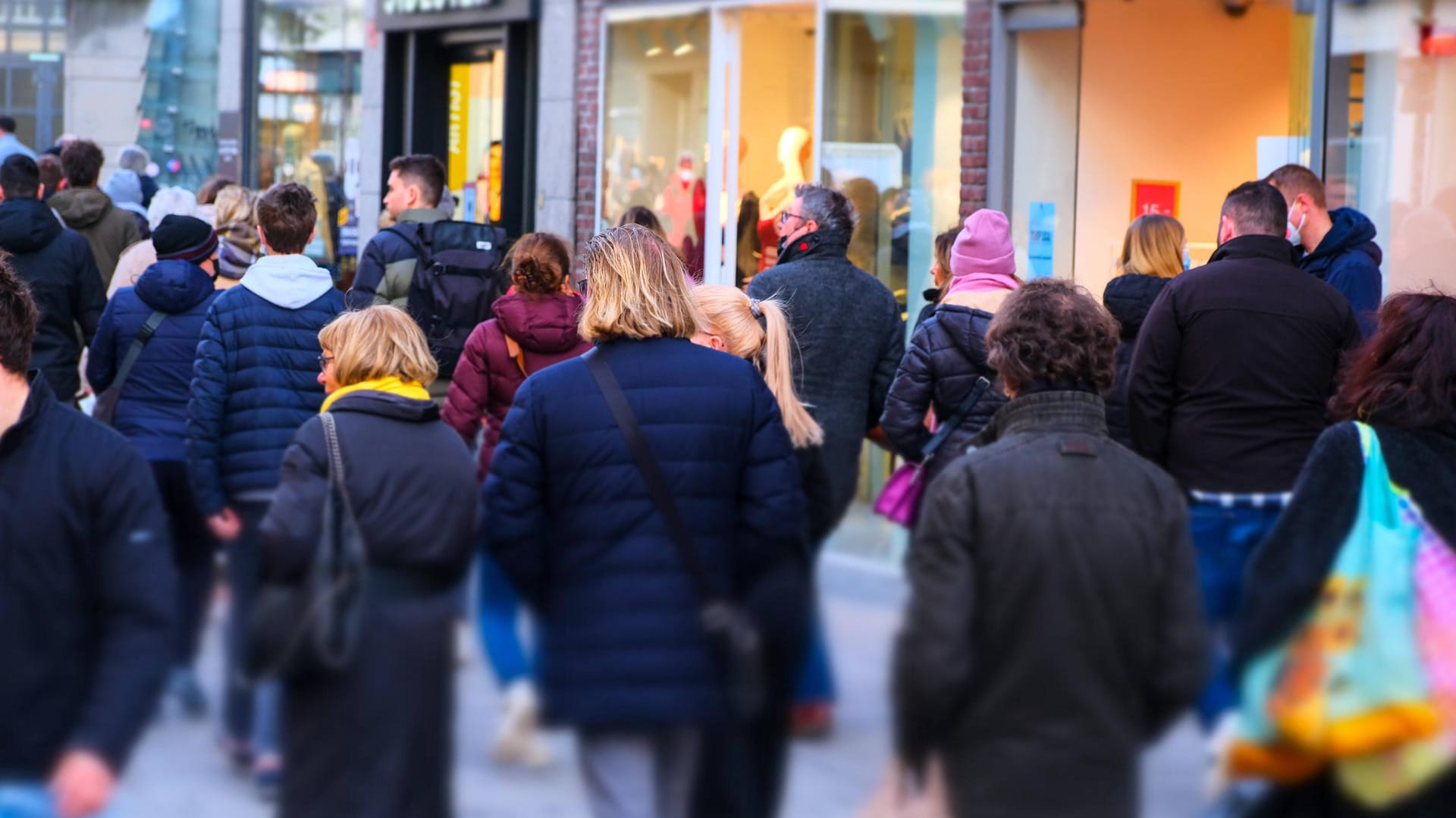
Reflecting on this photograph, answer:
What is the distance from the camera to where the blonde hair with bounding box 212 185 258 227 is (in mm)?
7832

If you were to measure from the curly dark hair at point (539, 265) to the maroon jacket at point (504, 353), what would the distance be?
0.04 m

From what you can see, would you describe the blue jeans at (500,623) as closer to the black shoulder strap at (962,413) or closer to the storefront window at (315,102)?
the black shoulder strap at (962,413)

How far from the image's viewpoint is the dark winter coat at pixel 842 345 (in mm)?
6934

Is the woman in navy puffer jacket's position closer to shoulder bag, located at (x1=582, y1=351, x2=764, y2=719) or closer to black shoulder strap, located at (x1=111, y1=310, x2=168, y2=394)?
black shoulder strap, located at (x1=111, y1=310, x2=168, y2=394)

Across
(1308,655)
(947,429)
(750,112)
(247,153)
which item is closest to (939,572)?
(1308,655)

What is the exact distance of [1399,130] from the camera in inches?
346

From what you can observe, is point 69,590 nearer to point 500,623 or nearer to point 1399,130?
point 500,623

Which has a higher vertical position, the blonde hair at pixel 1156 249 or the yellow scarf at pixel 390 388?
the blonde hair at pixel 1156 249

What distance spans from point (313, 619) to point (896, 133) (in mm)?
7776

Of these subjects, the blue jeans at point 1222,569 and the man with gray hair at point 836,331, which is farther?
the man with gray hair at point 836,331

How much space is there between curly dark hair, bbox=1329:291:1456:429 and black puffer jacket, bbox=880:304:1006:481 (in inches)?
80.9

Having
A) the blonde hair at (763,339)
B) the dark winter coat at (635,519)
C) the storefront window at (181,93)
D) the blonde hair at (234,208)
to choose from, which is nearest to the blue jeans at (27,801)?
the dark winter coat at (635,519)

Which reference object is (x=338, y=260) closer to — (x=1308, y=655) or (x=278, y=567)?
(x=278, y=567)

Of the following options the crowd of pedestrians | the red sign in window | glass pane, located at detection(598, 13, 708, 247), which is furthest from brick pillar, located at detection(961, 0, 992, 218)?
the crowd of pedestrians
